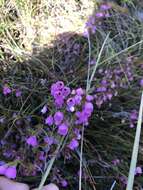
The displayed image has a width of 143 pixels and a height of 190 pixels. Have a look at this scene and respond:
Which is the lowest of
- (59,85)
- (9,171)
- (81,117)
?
(9,171)

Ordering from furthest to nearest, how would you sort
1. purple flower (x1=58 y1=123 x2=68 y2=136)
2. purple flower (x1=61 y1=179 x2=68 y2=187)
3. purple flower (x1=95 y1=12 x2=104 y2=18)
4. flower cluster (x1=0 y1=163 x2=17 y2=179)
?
purple flower (x1=95 y1=12 x2=104 y2=18) < purple flower (x1=61 y1=179 x2=68 y2=187) < purple flower (x1=58 y1=123 x2=68 y2=136) < flower cluster (x1=0 y1=163 x2=17 y2=179)

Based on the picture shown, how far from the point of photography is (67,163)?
1593 millimetres

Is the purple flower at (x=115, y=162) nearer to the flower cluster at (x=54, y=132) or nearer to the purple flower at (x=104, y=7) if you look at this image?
the flower cluster at (x=54, y=132)

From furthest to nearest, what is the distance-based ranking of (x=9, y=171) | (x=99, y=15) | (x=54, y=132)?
(x=99, y=15) < (x=54, y=132) < (x=9, y=171)

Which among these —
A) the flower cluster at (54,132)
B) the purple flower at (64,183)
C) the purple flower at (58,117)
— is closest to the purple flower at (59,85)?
the flower cluster at (54,132)

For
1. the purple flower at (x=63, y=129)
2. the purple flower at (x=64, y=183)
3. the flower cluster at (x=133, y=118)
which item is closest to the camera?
the purple flower at (x=63, y=129)

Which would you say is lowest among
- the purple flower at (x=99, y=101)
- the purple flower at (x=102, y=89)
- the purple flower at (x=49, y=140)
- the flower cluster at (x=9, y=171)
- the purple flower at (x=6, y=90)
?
the flower cluster at (x=9, y=171)

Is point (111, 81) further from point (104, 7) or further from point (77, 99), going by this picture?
point (104, 7)

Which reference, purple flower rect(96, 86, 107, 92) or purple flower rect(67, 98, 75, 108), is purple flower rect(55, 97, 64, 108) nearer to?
purple flower rect(67, 98, 75, 108)

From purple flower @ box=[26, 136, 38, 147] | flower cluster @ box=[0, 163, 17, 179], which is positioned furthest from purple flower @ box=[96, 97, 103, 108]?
flower cluster @ box=[0, 163, 17, 179]

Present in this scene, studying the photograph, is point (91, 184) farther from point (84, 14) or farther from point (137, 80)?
point (84, 14)

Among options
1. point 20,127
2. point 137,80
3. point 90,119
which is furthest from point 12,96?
point 137,80

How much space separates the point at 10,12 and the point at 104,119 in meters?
0.76

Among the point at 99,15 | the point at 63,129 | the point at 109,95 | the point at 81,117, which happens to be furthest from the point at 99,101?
the point at 99,15
